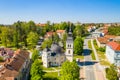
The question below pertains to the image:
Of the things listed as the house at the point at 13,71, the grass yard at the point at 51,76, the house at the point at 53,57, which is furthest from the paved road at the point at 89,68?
the house at the point at 13,71

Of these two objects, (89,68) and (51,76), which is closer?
(51,76)

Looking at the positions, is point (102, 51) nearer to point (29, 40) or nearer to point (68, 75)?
point (29, 40)

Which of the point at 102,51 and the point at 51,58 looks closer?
the point at 51,58

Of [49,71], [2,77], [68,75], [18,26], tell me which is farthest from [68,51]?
[18,26]

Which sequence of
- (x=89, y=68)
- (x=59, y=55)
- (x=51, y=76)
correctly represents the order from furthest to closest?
(x=59, y=55)
(x=89, y=68)
(x=51, y=76)

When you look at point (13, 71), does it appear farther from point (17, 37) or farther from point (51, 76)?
point (17, 37)

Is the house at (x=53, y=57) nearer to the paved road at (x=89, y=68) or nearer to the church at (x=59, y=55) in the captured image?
the church at (x=59, y=55)

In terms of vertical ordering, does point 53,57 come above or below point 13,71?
below

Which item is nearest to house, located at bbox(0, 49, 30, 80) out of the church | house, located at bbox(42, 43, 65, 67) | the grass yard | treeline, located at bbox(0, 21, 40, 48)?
the grass yard

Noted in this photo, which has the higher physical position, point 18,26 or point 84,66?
point 18,26

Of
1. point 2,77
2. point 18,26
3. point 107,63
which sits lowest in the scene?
point 107,63

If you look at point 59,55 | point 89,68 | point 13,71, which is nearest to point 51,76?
→ point 59,55
